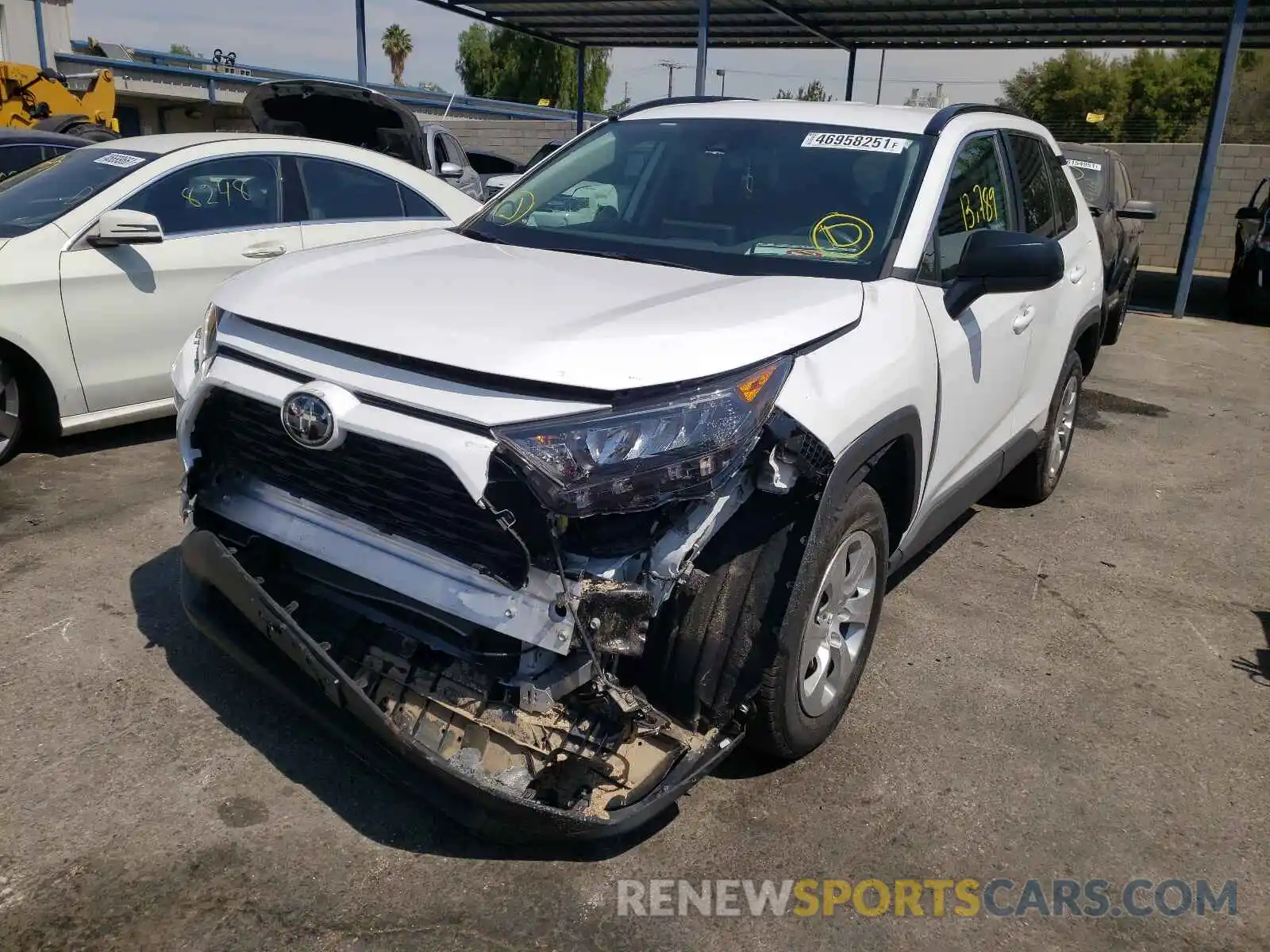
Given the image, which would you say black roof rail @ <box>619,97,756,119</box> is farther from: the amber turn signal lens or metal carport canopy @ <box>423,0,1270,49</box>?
metal carport canopy @ <box>423,0,1270,49</box>

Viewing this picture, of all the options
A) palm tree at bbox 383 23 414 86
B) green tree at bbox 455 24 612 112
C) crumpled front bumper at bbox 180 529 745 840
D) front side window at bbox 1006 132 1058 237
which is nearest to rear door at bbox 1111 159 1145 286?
front side window at bbox 1006 132 1058 237

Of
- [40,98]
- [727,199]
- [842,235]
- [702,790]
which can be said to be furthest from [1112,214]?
[40,98]

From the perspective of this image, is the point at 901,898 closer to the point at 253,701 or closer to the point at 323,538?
the point at 323,538

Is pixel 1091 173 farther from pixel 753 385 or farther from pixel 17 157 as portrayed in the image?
pixel 17 157

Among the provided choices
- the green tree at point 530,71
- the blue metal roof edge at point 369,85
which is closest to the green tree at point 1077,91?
the green tree at point 530,71

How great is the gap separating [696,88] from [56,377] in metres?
12.8

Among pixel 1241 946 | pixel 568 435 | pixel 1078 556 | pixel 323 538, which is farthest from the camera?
pixel 1078 556

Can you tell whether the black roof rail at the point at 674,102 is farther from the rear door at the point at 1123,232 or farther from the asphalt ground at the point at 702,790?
the rear door at the point at 1123,232

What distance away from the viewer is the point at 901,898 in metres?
2.58

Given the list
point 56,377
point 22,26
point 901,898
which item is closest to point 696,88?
point 56,377

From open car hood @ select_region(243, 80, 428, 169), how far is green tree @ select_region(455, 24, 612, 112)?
39.6 metres

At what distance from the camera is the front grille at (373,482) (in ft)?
7.76

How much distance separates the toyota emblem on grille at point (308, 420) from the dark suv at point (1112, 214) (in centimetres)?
734

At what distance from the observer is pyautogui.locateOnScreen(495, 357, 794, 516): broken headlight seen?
2.25 metres
